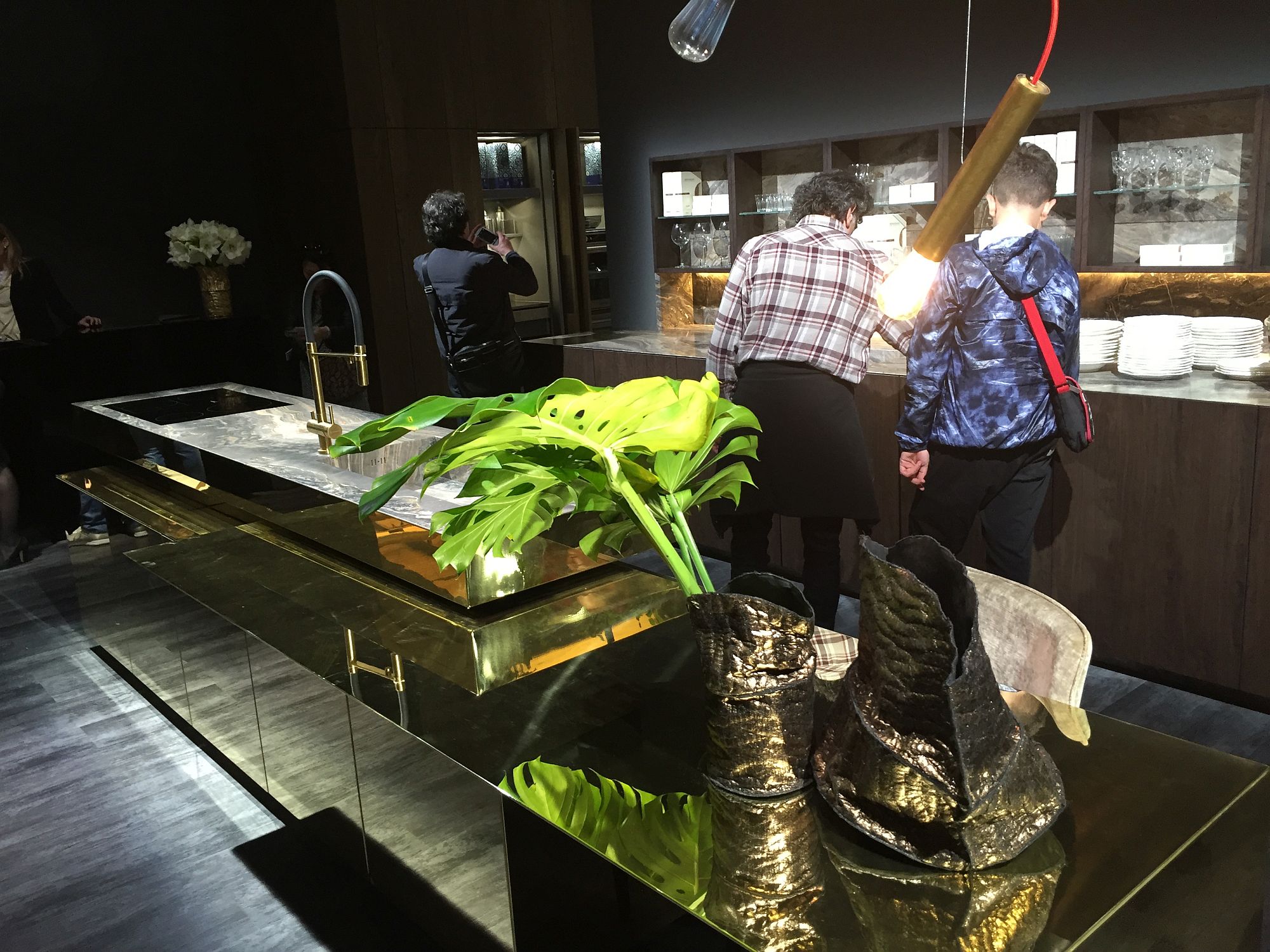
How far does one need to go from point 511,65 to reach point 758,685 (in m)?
6.27

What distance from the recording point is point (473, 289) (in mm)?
4574

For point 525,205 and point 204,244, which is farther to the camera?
point 525,205

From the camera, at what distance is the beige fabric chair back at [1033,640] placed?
1534mm

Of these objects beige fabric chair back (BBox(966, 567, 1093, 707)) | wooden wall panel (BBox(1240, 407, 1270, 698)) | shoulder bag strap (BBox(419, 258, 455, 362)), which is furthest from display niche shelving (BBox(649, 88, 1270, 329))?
beige fabric chair back (BBox(966, 567, 1093, 707))

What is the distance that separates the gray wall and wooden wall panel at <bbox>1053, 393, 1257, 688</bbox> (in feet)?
4.34

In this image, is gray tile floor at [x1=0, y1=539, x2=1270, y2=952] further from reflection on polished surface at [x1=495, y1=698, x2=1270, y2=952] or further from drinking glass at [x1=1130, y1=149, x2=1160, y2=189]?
drinking glass at [x1=1130, y1=149, x2=1160, y2=189]

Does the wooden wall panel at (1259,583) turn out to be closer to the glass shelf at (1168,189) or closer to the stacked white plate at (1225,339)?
the stacked white plate at (1225,339)

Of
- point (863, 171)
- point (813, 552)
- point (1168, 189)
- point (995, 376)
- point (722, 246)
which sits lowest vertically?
point (813, 552)

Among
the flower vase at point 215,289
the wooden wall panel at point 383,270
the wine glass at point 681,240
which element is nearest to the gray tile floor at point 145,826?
the wine glass at point 681,240

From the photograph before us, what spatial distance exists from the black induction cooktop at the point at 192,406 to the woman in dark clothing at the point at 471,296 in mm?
1103

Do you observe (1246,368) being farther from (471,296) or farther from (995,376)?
(471,296)

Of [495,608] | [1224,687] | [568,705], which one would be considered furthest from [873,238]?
[568,705]

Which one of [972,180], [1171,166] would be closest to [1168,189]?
[1171,166]

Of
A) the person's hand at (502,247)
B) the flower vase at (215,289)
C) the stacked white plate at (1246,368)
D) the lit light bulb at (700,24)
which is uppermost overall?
the lit light bulb at (700,24)
